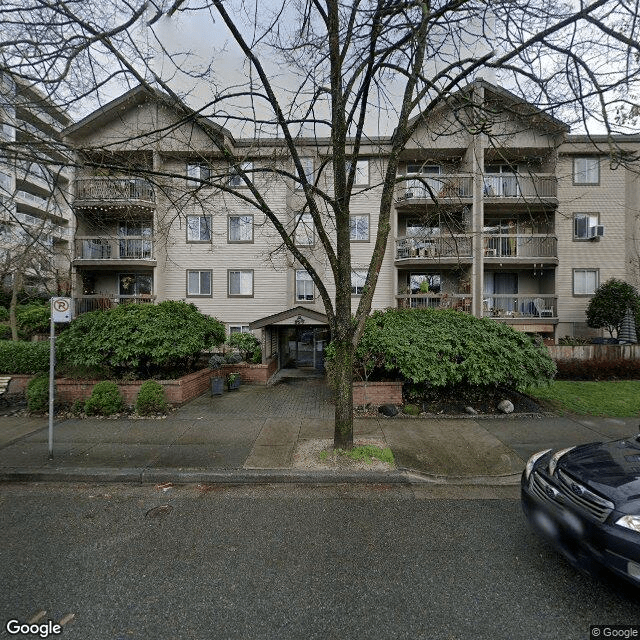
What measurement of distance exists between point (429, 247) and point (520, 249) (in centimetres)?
453

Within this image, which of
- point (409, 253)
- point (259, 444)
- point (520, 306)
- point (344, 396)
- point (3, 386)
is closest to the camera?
point (344, 396)

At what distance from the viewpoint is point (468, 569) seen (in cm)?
298

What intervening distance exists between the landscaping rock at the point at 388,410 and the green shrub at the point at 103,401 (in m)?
6.11

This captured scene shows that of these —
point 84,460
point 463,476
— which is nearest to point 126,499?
point 84,460

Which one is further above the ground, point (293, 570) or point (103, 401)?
point (103, 401)

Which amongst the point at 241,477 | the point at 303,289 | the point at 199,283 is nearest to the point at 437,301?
the point at 303,289

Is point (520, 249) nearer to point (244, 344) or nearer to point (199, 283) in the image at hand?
point (244, 344)

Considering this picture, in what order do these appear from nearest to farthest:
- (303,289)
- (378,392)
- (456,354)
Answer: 1. (456,354)
2. (378,392)
3. (303,289)

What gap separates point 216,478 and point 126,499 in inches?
44.4

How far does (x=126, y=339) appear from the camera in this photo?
8.27 meters

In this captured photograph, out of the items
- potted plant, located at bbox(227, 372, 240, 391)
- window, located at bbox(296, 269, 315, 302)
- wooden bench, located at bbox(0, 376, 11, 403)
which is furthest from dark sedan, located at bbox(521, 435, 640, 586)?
window, located at bbox(296, 269, 315, 302)

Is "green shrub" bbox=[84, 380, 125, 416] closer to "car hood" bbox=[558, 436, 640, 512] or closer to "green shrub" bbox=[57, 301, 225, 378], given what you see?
"green shrub" bbox=[57, 301, 225, 378]

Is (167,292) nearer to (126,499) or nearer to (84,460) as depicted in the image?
(84,460)

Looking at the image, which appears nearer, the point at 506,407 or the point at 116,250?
the point at 506,407
